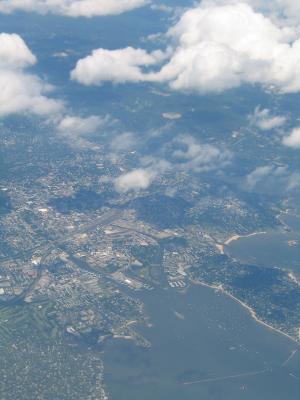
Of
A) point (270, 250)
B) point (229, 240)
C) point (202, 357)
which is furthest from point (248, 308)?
point (229, 240)

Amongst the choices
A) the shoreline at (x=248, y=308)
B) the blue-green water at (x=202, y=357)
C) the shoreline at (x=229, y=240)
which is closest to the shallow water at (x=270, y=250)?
the shoreline at (x=229, y=240)

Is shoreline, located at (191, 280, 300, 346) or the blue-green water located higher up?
the blue-green water

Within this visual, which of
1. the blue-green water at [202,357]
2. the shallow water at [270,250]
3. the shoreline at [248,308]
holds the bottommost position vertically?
the shallow water at [270,250]

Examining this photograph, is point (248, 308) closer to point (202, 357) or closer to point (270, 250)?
point (202, 357)

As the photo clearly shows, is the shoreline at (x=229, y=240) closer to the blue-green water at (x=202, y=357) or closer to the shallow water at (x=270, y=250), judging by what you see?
the shallow water at (x=270, y=250)

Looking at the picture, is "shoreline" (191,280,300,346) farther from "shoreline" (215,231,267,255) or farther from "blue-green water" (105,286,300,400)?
"shoreline" (215,231,267,255)

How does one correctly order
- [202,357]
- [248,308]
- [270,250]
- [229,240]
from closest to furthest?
[202,357] → [248,308] → [270,250] → [229,240]

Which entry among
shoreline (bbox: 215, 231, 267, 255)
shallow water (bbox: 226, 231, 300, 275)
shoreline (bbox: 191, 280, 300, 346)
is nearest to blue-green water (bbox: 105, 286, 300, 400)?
shoreline (bbox: 191, 280, 300, 346)

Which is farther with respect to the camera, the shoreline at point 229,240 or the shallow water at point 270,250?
the shoreline at point 229,240

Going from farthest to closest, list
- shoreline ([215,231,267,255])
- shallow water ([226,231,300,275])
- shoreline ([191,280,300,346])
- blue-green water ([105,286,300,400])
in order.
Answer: shoreline ([215,231,267,255]) → shallow water ([226,231,300,275]) → shoreline ([191,280,300,346]) → blue-green water ([105,286,300,400])
